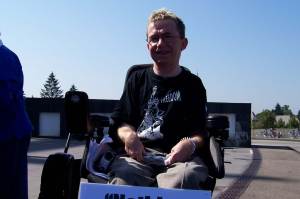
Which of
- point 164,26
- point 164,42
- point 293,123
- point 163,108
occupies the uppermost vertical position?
point 164,26

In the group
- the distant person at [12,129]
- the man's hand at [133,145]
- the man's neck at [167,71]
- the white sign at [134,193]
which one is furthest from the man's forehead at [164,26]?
the white sign at [134,193]

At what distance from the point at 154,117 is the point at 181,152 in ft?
1.55

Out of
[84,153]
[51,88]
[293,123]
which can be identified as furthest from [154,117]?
[51,88]

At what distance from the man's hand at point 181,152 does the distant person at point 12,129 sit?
40.4 inches

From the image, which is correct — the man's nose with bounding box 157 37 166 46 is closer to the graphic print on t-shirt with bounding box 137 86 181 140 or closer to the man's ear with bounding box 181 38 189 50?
the man's ear with bounding box 181 38 189 50

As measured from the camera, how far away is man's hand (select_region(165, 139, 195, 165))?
11.8 feet

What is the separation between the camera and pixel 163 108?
399cm

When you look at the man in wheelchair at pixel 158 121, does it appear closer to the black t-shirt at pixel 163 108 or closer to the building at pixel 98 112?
the black t-shirt at pixel 163 108

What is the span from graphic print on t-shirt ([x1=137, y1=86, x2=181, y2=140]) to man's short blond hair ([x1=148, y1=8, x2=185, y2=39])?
1.64 ft

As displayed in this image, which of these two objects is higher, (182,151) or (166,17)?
(166,17)

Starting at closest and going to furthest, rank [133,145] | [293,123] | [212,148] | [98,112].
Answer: [133,145] < [212,148] < [98,112] < [293,123]

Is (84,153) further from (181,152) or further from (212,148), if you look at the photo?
(212,148)

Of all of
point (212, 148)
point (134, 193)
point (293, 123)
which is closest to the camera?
point (134, 193)

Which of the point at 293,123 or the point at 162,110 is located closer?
the point at 162,110
